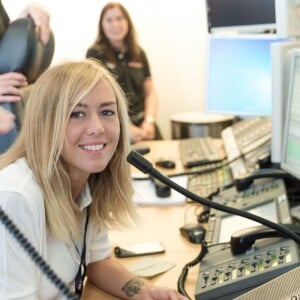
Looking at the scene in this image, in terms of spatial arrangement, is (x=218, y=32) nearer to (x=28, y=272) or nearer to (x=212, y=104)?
(x=212, y=104)

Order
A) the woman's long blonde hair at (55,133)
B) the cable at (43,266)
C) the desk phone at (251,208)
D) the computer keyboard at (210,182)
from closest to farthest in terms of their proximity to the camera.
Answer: the cable at (43,266) → the woman's long blonde hair at (55,133) → the desk phone at (251,208) → the computer keyboard at (210,182)

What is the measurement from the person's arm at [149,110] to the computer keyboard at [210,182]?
4.23 ft

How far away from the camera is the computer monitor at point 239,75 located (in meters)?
2.07

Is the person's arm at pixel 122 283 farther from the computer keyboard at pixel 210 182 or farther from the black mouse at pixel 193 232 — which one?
the computer keyboard at pixel 210 182

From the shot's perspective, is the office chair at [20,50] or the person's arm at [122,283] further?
the office chair at [20,50]

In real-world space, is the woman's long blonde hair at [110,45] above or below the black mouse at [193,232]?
above

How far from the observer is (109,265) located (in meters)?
1.25

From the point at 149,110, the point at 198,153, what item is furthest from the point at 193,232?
the point at 149,110

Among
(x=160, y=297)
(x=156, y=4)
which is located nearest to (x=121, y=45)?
(x=156, y=4)

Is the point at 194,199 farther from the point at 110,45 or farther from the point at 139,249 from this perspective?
the point at 110,45

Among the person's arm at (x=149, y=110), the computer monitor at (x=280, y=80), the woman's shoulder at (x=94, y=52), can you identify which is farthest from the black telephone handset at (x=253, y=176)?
the woman's shoulder at (x=94, y=52)

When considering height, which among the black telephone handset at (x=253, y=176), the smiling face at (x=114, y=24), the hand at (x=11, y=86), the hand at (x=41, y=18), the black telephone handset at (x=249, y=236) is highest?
the hand at (x=41, y=18)

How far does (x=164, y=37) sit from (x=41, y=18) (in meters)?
2.31

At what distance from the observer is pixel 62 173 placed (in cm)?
110
